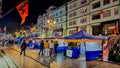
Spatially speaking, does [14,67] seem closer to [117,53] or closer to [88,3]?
[117,53]

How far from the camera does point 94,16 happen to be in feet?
166

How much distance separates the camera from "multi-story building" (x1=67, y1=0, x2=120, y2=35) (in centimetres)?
4362

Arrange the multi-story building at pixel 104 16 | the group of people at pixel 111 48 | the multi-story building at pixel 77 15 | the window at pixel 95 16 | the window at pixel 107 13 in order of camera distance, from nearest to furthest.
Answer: the group of people at pixel 111 48, the multi-story building at pixel 104 16, the window at pixel 107 13, the window at pixel 95 16, the multi-story building at pixel 77 15

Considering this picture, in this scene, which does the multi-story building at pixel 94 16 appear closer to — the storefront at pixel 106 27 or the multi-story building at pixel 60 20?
the storefront at pixel 106 27

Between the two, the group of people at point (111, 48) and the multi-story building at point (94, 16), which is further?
the multi-story building at point (94, 16)

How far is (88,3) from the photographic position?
5406 cm

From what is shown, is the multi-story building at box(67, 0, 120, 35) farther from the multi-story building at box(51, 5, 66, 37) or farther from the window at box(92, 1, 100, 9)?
the multi-story building at box(51, 5, 66, 37)

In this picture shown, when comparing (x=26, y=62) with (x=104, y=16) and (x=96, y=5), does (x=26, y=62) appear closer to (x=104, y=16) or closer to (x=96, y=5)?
(x=104, y=16)

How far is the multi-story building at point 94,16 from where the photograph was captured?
43.6 m

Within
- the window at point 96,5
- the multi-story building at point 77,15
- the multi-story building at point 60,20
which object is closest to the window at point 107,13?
the window at point 96,5

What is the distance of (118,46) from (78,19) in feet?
133

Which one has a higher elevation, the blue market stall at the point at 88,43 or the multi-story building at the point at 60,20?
the multi-story building at the point at 60,20

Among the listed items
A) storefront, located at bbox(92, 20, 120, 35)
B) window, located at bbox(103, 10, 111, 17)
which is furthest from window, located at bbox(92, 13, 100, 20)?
window, located at bbox(103, 10, 111, 17)

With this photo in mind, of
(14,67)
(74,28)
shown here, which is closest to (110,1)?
(74,28)
